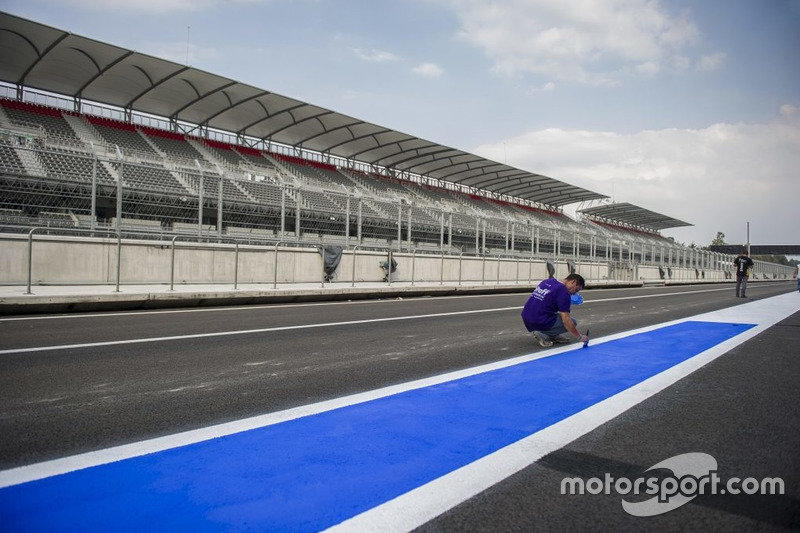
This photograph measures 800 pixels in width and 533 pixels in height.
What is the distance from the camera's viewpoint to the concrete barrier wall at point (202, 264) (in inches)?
428

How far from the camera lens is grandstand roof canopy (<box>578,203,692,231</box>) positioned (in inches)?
2623

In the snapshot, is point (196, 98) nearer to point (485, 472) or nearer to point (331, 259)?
point (331, 259)

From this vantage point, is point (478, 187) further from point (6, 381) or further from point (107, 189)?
point (6, 381)

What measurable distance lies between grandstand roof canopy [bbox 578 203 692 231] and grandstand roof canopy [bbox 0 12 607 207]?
2388 centimetres

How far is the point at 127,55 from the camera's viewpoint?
85.3ft

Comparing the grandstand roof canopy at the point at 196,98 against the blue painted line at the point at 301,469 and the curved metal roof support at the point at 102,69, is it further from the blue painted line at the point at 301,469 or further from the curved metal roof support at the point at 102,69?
the blue painted line at the point at 301,469

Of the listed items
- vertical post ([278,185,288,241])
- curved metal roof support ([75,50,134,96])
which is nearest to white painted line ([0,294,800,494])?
vertical post ([278,185,288,241])

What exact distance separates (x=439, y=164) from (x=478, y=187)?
9.35m

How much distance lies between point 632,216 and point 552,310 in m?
72.9

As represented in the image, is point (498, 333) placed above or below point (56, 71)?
below

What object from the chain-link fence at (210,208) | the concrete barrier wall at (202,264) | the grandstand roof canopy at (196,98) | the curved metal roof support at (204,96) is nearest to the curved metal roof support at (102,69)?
the grandstand roof canopy at (196,98)

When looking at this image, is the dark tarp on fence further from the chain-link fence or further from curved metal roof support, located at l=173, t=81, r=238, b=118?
curved metal roof support, located at l=173, t=81, r=238, b=118

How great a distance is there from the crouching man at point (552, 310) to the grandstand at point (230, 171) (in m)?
9.19

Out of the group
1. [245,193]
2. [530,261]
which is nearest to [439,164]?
[530,261]
